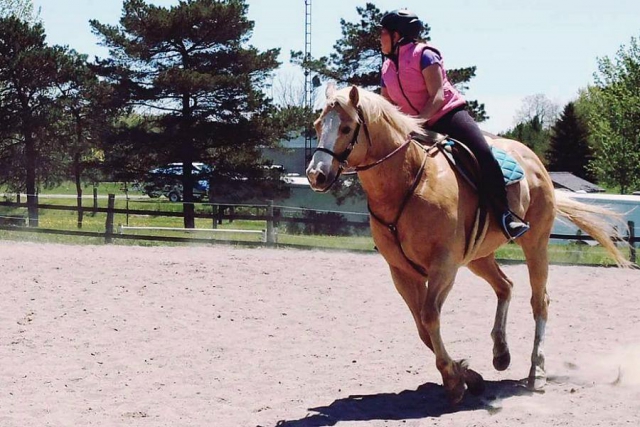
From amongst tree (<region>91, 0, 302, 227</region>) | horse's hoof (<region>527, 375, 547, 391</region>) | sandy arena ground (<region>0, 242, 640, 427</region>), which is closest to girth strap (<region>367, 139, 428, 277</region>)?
sandy arena ground (<region>0, 242, 640, 427</region>)

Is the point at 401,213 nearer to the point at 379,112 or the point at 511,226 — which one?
the point at 379,112

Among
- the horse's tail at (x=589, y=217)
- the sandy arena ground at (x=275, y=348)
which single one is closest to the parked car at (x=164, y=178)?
the sandy arena ground at (x=275, y=348)

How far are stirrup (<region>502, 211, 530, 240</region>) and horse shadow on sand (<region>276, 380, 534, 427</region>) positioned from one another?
48.7 inches

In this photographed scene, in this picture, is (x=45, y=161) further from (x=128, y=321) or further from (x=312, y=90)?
(x=128, y=321)

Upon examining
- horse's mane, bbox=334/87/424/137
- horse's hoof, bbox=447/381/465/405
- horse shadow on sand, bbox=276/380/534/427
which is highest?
horse's mane, bbox=334/87/424/137

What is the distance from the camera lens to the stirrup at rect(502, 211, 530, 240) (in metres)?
6.55

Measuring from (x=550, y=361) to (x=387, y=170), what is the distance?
3.11 meters

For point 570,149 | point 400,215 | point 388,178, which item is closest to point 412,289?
point 400,215

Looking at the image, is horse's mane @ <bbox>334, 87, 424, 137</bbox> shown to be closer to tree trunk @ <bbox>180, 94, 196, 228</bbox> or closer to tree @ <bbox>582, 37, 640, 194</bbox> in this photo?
tree trunk @ <bbox>180, 94, 196, 228</bbox>

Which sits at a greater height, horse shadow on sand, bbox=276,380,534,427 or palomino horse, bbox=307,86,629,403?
palomino horse, bbox=307,86,629,403

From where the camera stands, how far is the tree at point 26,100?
101ft

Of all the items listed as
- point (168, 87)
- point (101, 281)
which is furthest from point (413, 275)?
point (168, 87)

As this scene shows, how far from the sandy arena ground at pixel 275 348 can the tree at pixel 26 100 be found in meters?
18.5

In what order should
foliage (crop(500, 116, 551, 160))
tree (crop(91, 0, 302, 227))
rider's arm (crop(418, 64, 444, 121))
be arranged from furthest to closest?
1. foliage (crop(500, 116, 551, 160))
2. tree (crop(91, 0, 302, 227))
3. rider's arm (crop(418, 64, 444, 121))
